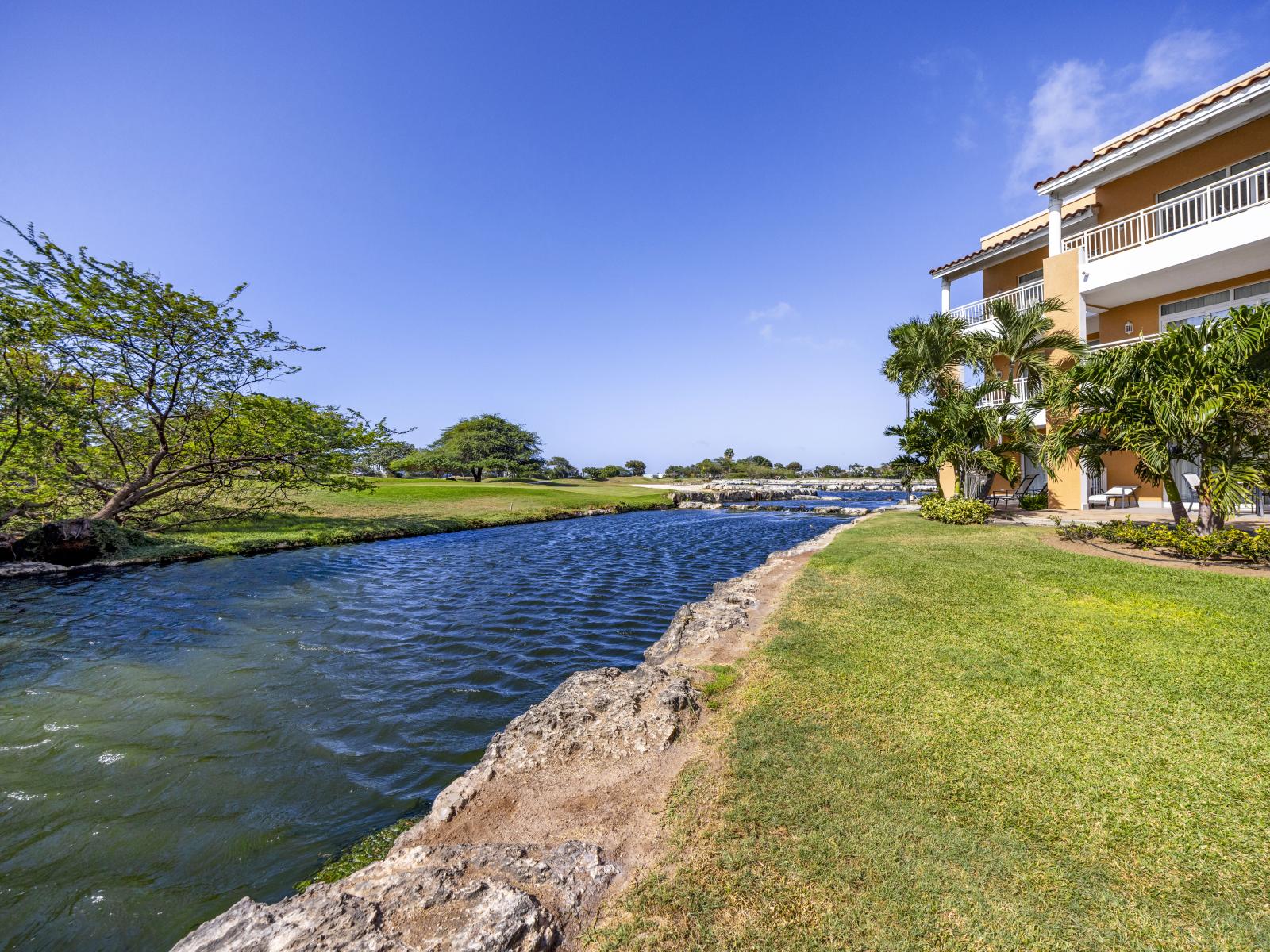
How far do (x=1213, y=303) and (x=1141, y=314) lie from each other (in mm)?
1721

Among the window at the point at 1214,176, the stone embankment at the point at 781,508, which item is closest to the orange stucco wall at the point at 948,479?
the stone embankment at the point at 781,508

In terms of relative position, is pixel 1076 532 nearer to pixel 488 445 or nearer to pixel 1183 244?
pixel 1183 244

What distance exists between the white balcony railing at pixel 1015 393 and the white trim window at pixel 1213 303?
3.43 m

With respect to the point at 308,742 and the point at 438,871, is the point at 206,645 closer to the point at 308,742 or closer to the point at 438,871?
the point at 308,742

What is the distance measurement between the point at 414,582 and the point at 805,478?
82.2 meters

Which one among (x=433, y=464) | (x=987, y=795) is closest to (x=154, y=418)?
(x=987, y=795)

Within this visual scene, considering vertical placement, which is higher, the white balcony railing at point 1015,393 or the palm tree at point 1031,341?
the palm tree at point 1031,341

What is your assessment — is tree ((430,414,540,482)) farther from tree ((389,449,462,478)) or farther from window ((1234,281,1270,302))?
window ((1234,281,1270,302))

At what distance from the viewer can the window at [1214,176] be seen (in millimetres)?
12953

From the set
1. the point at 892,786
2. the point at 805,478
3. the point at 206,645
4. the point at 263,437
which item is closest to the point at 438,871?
the point at 892,786

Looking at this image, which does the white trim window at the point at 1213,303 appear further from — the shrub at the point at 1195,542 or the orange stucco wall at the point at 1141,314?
the shrub at the point at 1195,542

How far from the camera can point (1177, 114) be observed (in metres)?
13.0

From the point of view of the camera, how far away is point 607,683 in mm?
5148

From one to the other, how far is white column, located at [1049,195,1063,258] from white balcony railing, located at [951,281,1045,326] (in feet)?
3.81
